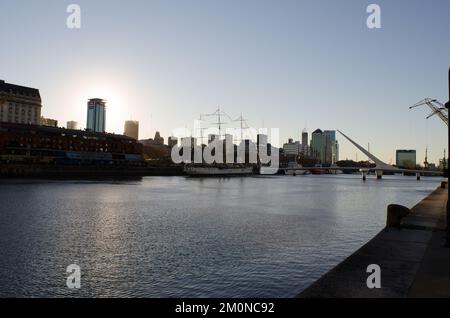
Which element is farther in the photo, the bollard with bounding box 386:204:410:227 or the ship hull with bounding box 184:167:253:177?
the ship hull with bounding box 184:167:253:177

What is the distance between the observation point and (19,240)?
20.2 metres

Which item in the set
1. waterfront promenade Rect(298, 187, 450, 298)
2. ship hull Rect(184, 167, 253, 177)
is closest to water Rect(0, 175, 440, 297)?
waterfront promenade Rect(298, 187, 450, 298)

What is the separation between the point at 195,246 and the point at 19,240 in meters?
9.42

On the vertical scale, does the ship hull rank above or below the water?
above

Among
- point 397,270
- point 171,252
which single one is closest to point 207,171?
point 171,252

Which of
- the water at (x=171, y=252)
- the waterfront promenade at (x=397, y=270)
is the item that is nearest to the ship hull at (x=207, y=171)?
the water at (x=171, y=252)

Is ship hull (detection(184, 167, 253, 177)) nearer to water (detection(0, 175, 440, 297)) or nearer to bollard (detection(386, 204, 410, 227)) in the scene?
water (detection(0, 175, 440, 297))

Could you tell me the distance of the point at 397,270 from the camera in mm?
10102

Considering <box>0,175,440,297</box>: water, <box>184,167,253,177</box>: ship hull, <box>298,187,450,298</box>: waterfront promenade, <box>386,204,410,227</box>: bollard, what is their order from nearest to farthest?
<box>298,187,450,298</box>: waterfront promenade → <box>0,175,440,297</box>: water → <box>386,204,410,227</box>: bollard → <box>184,167,253,177</box>: ship hull

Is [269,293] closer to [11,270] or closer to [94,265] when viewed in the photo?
[94,265]

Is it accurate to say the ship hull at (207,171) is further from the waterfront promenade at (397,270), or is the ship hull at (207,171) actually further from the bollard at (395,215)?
the waterfront promenade at (397,270)

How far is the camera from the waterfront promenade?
8.33 meters

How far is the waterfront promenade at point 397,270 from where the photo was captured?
8.33 metres
